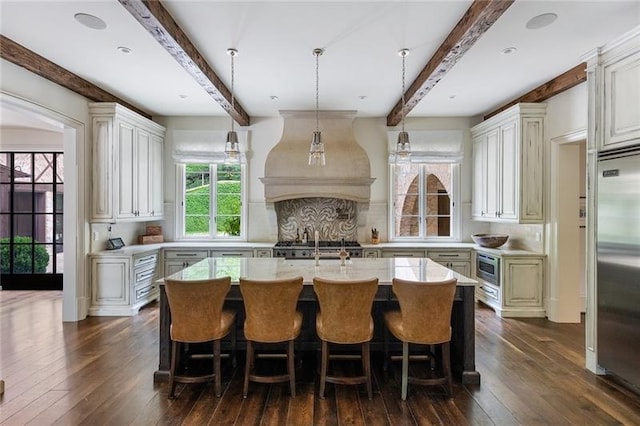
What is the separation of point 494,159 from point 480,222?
1.19 meters

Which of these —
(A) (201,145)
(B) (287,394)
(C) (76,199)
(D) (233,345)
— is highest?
(A) (201,145)

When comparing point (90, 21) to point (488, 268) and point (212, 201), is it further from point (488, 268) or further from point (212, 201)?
point (488, 268)

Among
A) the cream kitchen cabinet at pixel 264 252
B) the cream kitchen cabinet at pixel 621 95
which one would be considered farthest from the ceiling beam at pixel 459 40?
the cream kitchen cabinet at pixel 264 252

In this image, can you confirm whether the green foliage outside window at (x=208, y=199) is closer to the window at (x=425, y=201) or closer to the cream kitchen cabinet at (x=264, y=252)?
the cream kitchen cabinet at (x=264, y=252)

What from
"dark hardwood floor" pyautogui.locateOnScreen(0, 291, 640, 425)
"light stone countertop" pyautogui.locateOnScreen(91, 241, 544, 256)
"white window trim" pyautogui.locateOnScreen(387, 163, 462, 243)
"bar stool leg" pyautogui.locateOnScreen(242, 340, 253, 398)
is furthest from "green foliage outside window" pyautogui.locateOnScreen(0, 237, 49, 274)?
"white window trim" pyautogui.locateOnScreen(387, 163, 462, 243)

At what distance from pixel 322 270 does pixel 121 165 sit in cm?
337

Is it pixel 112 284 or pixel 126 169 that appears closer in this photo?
pixel 112 284

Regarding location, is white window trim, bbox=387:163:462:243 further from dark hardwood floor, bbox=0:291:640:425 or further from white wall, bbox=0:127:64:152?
white wall, bbox=0:127:64:152

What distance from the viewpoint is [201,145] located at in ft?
19.7

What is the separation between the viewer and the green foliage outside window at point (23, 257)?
6.48 meters

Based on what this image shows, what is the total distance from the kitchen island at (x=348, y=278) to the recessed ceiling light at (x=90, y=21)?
2.18m

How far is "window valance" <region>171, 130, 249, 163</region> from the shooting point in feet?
19.6

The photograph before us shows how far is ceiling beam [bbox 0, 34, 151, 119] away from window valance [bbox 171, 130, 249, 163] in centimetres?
117

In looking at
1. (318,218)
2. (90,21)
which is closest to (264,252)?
(318,218)
